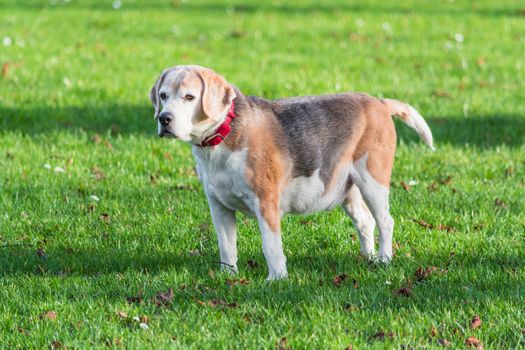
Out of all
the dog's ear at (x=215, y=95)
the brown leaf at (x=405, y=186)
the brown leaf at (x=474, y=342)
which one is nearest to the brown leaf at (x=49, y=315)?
the dog's ear at (x=215, y=95)

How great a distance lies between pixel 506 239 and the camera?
6.79m

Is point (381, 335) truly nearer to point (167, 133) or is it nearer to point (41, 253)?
point (167, 133)

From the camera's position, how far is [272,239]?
592 centimetres

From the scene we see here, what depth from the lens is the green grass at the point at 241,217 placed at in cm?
533

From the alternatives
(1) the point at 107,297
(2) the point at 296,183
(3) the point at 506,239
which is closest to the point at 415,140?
(3) the point at 506,239

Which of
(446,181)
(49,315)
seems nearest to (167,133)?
(49,315)

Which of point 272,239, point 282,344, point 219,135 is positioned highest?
point 219,135

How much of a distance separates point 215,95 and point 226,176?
49cm

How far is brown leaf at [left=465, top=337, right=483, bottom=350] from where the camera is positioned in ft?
16.2

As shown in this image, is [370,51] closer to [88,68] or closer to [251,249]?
[88,68]

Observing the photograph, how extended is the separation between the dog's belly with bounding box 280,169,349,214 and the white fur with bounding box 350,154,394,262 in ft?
0.26

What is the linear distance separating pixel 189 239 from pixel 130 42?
753 cm

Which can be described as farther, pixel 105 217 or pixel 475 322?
pixel 105 217

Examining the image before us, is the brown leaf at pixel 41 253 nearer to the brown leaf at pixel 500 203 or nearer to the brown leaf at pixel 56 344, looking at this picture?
the brown leaf at pixel 56 344
